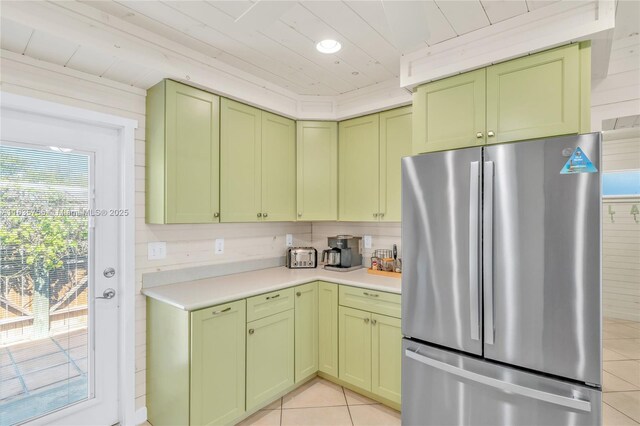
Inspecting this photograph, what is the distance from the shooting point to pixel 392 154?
2795 mm

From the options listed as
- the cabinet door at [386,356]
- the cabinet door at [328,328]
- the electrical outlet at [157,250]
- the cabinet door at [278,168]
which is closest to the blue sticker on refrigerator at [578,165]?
the cabinet door at [386,356]

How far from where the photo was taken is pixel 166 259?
7.98ft

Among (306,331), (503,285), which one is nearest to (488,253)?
(503,285)

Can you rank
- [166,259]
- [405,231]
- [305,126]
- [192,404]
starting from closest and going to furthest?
[192,404] < [405,231] < [166,259] < [305,126]

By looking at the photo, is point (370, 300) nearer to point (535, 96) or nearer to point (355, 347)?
point (355, 347)

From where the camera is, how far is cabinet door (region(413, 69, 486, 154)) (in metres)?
1.93

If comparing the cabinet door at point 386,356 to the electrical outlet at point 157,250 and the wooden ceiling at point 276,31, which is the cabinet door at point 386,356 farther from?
the wooden ceiling at point 276,31

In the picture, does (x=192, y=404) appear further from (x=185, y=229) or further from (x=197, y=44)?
(x=197, y=44)

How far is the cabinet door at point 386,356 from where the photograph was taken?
2.36 m

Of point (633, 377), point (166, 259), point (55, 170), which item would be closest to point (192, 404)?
point (166, 259)

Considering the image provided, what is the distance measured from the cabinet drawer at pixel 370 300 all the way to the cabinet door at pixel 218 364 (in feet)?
2.74

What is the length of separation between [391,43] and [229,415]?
2646mm

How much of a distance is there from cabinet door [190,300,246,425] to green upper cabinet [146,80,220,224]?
70 cm

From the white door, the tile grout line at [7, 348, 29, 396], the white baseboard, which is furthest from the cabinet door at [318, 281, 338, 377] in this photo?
the tile grout line at [7, 348, 29, 396]
